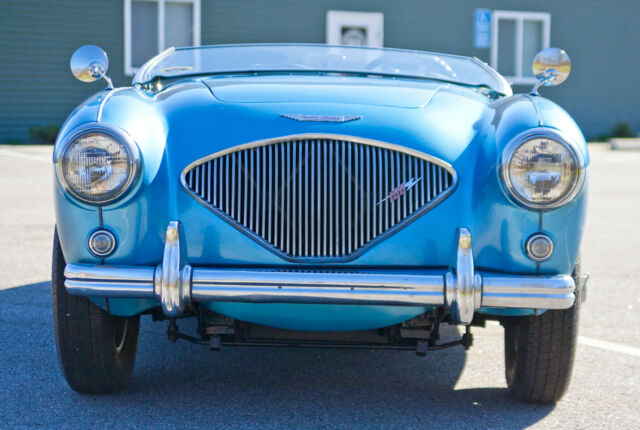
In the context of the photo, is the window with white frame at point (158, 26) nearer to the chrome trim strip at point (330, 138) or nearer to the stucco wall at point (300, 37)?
the stucco wall at point (300, 37)

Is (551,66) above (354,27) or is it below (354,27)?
below

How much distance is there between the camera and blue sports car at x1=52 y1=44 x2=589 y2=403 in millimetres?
2809

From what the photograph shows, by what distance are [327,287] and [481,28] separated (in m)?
15.9

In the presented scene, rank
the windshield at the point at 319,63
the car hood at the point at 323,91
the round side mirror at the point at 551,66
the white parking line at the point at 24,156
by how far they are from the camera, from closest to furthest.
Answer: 1. the car hood at the point at 323,91
2. the round side mirror at the point at 551,66
3. the windshield at the point at 319,63
4. the white parking line at the point at 24,156

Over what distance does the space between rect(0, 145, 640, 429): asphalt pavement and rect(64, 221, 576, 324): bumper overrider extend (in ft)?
1.64

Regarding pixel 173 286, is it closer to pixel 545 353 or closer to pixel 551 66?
pixel 545 353

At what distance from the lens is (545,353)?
10.2 feet

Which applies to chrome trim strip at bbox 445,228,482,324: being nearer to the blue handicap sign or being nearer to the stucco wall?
the stucco wall

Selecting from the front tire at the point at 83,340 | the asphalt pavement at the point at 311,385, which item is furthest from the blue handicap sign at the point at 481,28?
the front tire at the point at 83,340

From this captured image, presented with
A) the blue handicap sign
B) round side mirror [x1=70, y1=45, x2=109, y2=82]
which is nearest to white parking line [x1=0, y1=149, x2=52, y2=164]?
the blue handicap sign

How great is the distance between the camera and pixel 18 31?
1538cm

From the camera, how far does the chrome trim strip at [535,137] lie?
9.59ft

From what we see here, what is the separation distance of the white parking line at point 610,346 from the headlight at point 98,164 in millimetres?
2496

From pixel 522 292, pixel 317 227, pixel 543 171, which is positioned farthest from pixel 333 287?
pixel 543 171
